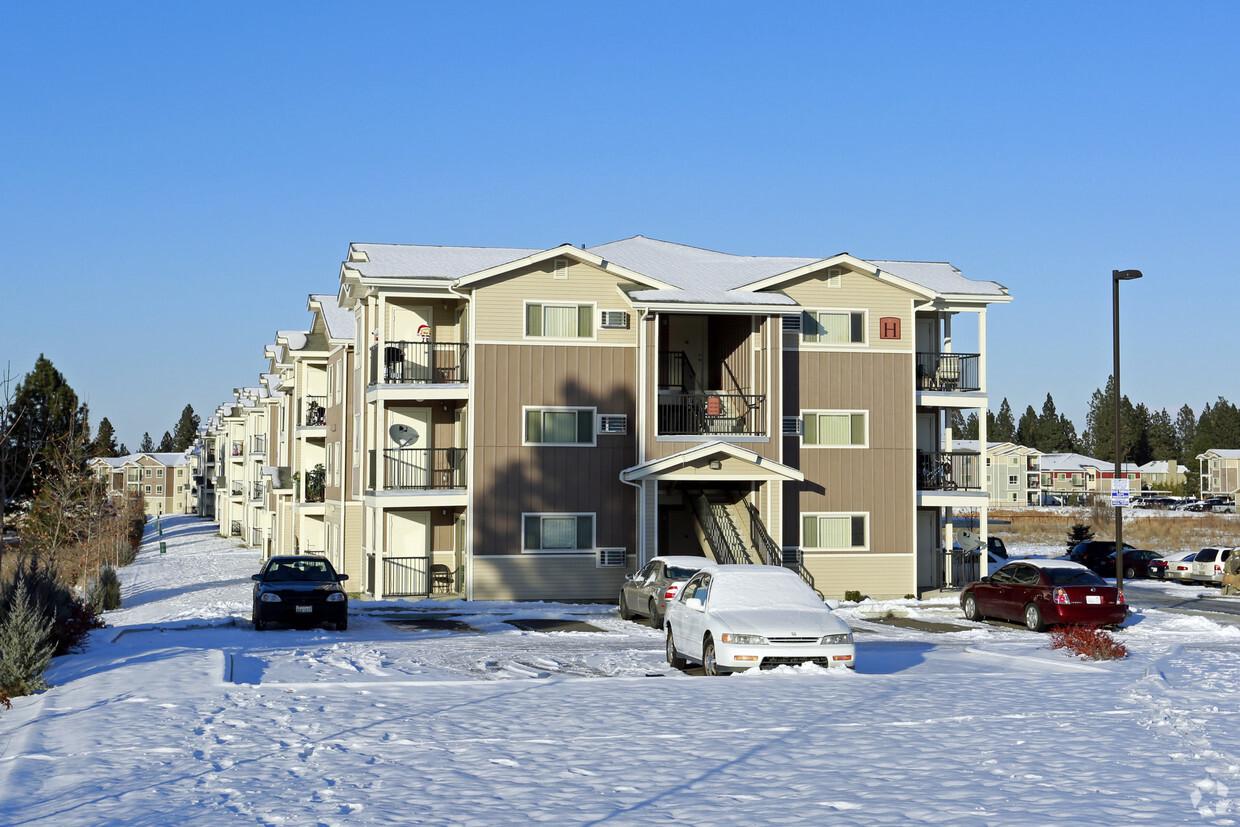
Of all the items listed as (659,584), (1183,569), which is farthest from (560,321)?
(1183,569)

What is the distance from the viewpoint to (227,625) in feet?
84.3

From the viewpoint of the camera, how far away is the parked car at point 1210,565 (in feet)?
141

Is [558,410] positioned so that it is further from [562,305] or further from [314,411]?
[314,411]

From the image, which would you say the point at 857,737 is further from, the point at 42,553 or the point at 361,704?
the point at 42,553

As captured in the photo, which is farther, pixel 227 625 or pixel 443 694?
pixel 227 625

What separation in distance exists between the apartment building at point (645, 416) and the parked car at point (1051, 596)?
7008mm

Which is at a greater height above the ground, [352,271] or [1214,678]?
[352,271]

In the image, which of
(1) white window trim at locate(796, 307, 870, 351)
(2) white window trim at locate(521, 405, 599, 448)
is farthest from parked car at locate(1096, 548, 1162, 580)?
(2) white window trim at locate(521, 405, 599, 448)

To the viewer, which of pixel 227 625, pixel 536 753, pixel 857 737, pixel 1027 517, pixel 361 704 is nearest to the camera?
pixel 536 753

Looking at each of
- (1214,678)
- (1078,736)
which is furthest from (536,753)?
(1214,678)

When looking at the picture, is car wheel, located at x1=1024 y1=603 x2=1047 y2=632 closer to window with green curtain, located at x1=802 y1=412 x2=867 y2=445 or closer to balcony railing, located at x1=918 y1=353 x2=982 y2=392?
window with green curtain, located at x1=802 y1=412 x2=867 y2=445

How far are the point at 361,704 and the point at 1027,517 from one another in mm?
98734

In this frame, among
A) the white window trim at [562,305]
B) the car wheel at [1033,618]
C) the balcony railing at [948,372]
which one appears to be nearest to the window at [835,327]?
the balcony railing at [948,372]

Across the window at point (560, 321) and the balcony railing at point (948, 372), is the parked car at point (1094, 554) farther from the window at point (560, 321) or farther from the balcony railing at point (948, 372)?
the window at point (560, 321)
